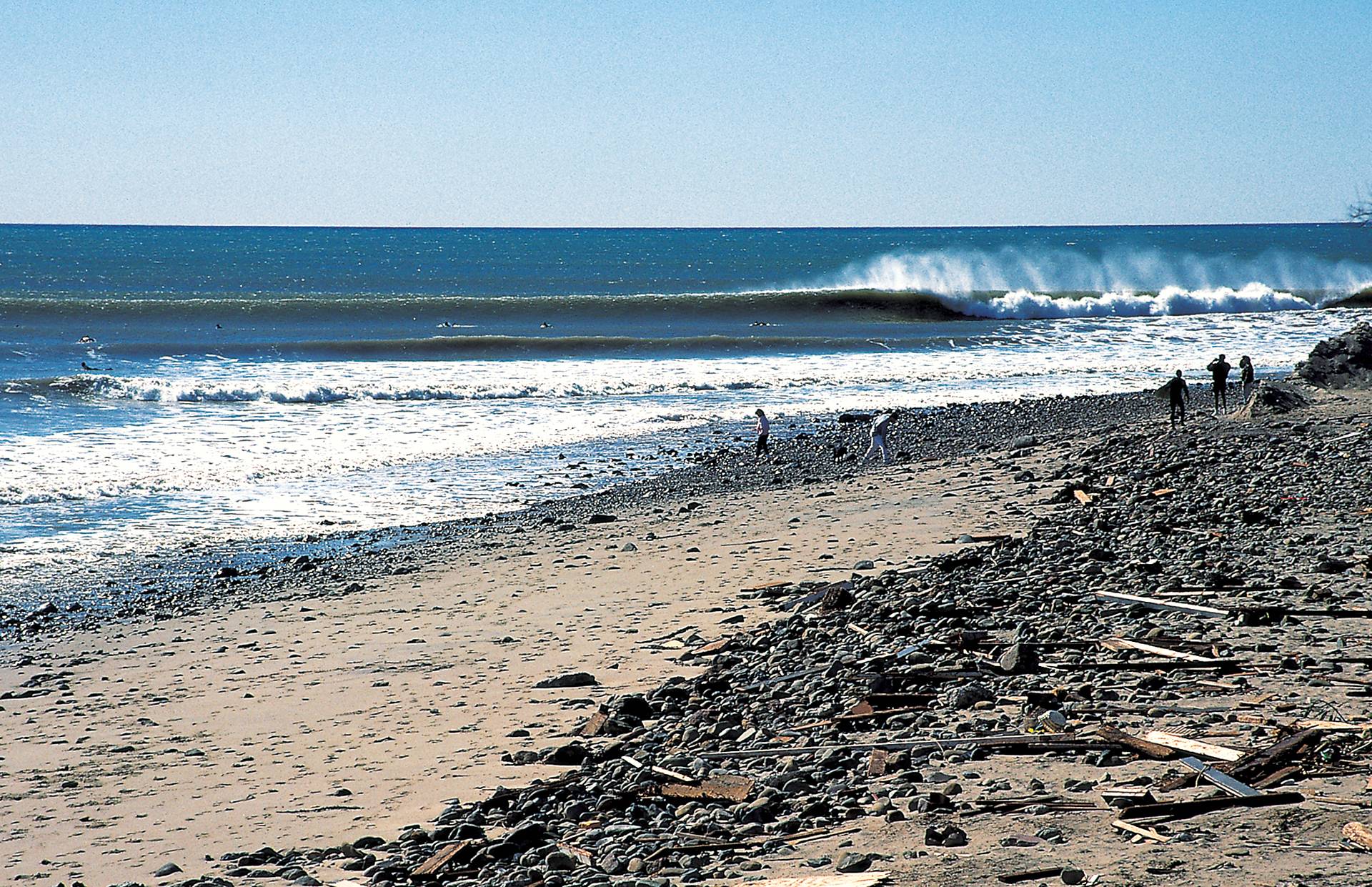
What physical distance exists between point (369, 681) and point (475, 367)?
25562 mm

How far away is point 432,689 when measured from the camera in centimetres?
805

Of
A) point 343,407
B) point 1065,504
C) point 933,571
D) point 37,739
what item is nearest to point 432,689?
point 37,739

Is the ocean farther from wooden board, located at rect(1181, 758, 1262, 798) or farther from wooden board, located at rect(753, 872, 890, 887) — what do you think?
wooden board, located at rect(1181, 758, 1262, 798)

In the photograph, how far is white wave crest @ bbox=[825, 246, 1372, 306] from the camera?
59.0 meters

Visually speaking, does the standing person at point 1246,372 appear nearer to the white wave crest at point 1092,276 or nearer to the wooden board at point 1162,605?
the wooden board at point 1162,605

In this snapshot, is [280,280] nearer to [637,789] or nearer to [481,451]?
[481,451]

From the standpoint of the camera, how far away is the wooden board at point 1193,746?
4773mm

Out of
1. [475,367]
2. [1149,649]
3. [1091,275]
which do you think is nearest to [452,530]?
[1149,649]

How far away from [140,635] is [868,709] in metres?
6.49

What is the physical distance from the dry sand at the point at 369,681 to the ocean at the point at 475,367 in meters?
2.90

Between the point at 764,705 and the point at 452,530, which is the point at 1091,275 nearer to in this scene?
the point at 452,530

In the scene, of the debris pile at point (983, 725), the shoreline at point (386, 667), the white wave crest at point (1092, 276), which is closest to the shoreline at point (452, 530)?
the shoreline at point (386, 667)

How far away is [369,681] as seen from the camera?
27.3 ft

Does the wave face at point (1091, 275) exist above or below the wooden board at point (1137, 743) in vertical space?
above
